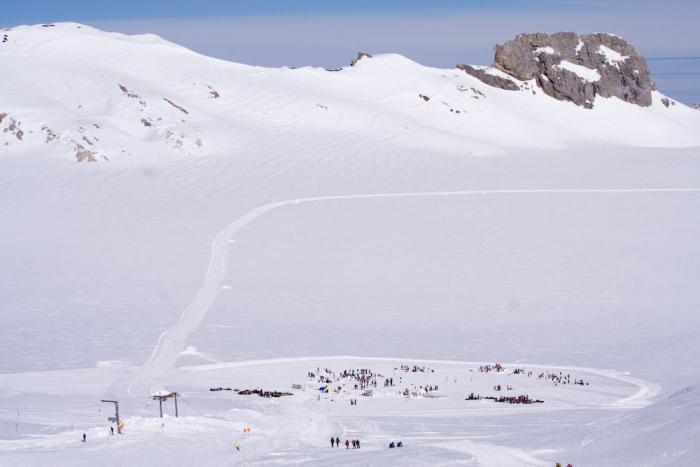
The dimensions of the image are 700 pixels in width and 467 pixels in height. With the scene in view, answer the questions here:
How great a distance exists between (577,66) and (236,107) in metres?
30.7

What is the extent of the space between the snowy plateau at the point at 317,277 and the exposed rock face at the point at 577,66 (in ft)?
33.9

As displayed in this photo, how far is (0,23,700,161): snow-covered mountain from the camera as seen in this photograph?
51656 mm

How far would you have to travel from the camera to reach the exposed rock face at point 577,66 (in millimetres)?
77000

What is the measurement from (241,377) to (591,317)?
10.4 m

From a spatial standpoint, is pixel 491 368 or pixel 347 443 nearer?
pixel 347 443

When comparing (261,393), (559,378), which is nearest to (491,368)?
(559,378)

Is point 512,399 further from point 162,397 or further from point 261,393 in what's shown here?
point 162,397

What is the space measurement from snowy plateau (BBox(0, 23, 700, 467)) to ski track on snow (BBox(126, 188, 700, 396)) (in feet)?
0.36

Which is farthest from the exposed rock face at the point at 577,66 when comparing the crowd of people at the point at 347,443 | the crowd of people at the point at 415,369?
the crowd of people at the point at 347,443

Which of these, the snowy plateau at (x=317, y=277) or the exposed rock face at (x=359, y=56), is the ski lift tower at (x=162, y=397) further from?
the exposed rock face at (x=359, y=56)

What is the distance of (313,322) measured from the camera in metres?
26.0

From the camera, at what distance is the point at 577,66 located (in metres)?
78.8

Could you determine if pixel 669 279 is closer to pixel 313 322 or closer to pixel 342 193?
pixel 313 322

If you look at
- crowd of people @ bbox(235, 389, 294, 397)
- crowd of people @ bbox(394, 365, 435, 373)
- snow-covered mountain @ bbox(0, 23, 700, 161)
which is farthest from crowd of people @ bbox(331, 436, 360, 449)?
snow-covered mountain @ bbox(0, 23, 700, 161)
